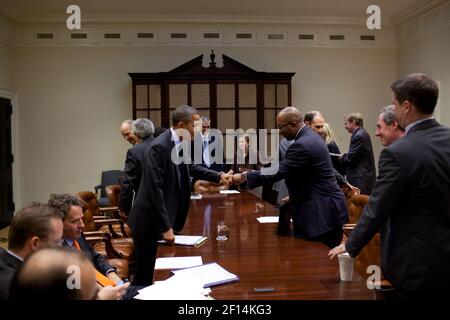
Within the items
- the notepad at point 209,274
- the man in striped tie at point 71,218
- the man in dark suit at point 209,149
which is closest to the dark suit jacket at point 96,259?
the man in striped tie at point 71,218

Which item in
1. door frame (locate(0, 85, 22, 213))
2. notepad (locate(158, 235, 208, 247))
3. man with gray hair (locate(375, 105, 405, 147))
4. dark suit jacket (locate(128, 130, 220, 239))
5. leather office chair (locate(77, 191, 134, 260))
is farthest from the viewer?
door frame (locate(0, 85, 22, 213))

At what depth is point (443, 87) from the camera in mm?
6988

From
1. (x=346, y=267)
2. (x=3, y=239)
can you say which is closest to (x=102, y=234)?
(x=346, y=267)

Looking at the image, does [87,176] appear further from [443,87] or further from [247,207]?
[443,87]

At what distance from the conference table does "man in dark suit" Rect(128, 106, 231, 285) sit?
220 millimetres

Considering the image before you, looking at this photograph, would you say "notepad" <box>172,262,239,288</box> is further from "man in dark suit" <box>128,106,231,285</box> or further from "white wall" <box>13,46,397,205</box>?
"white wall" <box>13,46,397,205</box>

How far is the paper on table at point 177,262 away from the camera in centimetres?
231

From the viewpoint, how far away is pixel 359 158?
537cm

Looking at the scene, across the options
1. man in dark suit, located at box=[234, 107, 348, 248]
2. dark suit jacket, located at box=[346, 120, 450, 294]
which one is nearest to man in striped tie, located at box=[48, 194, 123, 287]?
man in dark suit, located at box=[234, 107, 348, 248]

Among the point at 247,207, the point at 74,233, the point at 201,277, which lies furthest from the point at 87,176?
the point at 201,277

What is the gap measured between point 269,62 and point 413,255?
269 inches

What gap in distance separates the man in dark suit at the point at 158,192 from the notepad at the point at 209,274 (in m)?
0.68

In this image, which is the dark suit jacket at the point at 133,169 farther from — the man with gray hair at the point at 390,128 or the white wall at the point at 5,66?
the white wall at the point at 5,66

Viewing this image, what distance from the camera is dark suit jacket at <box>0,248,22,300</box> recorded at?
61.4 inches
